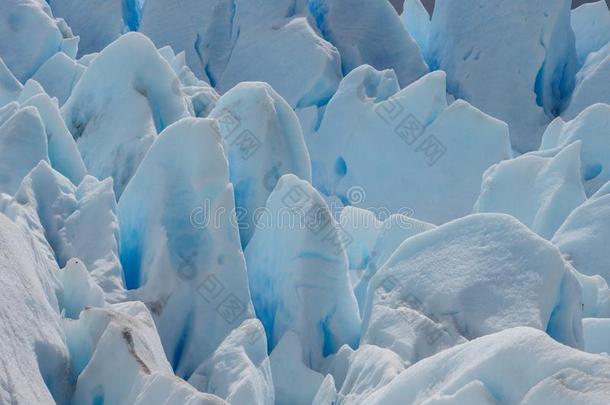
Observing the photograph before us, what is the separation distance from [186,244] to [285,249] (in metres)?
0.32

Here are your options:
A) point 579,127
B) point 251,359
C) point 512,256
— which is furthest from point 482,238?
point 579,127

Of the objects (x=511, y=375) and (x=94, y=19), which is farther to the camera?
(x=94, y=19)

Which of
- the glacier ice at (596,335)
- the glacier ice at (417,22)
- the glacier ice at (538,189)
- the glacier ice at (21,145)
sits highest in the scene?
the glacier ice at (21,145)

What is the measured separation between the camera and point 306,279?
126 inches

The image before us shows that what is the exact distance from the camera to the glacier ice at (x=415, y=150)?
548 cm

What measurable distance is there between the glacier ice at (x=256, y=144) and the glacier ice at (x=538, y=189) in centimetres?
93

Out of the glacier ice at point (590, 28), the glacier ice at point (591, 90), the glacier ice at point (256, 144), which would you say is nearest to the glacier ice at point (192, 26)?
the glacier ice at point (591, 90)

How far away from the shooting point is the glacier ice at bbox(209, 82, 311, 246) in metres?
3.94

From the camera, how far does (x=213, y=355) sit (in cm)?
294

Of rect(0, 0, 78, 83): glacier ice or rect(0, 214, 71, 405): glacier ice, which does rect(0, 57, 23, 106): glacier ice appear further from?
rect(0, 214, 71, 405): glacier ice

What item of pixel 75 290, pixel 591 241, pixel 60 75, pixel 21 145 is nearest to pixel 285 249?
pixel 75 290

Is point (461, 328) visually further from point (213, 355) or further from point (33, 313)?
point (33, 313)

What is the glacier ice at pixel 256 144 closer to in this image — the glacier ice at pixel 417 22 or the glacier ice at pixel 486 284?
the glacier ice at pixel 486 284

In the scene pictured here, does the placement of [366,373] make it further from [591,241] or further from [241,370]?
[591,241]
